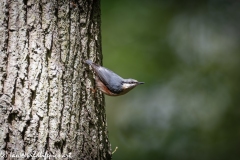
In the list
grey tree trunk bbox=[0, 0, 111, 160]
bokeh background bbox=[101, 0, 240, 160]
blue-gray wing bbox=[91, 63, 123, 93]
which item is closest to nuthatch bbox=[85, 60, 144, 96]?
blue-gray wing bbox=[91, 63, 123, 93]

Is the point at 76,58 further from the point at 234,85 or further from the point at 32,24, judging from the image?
the point at 234,85

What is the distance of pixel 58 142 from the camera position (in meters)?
2.46

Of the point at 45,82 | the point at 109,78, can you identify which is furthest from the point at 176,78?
the point at 45,82

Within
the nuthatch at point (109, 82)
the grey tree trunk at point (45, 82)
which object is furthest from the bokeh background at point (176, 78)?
the grey tree trunk at point (45, 82)

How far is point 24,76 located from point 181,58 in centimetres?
451

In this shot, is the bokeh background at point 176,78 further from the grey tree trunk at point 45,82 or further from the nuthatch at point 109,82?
the grey tree trunk at point 45,82

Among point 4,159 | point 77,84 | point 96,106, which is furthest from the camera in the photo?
point 96,106

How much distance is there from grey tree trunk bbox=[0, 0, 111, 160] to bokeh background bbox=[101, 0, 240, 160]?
3.27m

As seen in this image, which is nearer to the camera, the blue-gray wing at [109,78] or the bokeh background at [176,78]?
the blue-gray wing at [109,78]

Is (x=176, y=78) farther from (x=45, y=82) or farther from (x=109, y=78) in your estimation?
(x=45, y=82)

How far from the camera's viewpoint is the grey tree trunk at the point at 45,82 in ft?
7.70

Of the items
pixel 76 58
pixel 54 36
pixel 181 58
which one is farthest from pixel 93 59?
pixel 181 58

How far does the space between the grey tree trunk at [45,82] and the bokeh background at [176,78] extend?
3.27m

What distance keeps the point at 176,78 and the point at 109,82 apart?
10.5 ft
